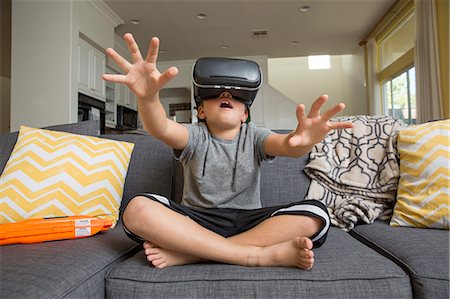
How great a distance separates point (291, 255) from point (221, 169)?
0.42 meters

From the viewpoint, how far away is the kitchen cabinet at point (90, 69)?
158 inches

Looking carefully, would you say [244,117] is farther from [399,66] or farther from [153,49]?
[399,66]

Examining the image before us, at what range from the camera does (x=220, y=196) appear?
1158mm

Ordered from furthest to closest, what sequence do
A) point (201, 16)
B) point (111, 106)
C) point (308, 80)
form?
point (308, 80)
point (111, 106)
point (201, 16)

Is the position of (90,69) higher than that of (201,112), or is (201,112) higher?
(90,69)

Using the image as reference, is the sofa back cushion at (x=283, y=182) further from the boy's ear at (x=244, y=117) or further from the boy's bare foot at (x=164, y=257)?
the boy's bare foot at (x=164, y=257)

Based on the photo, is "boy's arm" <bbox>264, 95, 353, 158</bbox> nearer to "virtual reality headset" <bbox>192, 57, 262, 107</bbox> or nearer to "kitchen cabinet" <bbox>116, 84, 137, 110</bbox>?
"virtual reality headset" <bbox>192, 57, 262, 107</bbox>

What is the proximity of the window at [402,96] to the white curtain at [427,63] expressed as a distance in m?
0.50

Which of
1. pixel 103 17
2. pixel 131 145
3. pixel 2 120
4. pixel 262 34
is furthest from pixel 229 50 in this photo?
pixel 131 145

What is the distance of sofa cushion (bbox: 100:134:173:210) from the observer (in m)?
1.45

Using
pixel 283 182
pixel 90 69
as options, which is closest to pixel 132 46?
pixel 283 182

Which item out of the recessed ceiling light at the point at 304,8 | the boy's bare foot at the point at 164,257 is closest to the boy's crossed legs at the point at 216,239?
the boy's bare foot at the point at 164,257

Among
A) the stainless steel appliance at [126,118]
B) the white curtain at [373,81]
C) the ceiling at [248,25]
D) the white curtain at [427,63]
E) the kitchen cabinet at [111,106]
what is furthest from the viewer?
the white curtain at [373,81]

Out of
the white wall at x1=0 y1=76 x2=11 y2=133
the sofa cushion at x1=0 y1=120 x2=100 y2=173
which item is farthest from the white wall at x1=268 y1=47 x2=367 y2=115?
the sofa cushion at x1=0 y1=120 x2=100 y2=173
